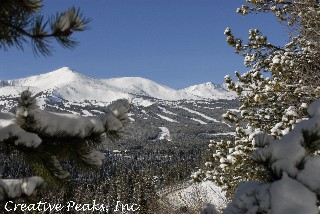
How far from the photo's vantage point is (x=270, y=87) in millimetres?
8352

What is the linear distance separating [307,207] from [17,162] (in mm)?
2670

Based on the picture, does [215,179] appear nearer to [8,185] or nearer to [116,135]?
[116,135]

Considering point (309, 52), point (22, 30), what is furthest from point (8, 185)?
point (309, 52)

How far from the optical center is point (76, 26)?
3.21 meters

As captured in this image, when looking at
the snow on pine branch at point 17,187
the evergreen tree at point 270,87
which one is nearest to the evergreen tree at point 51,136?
the snow on pine branch at point 17,187

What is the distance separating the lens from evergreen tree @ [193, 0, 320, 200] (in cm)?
805

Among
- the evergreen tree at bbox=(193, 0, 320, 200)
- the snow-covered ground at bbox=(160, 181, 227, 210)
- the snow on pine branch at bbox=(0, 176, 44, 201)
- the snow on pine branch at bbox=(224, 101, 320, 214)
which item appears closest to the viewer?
the snow on pine branch at bbox=(224, 101, 320, 214)

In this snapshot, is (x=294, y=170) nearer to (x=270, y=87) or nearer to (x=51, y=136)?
(x=51, y=136)

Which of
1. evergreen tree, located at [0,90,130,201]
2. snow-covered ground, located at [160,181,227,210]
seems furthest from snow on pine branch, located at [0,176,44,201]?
snow-covered ground, located at [160,181,227,210]

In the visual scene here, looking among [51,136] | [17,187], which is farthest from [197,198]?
[17,187]

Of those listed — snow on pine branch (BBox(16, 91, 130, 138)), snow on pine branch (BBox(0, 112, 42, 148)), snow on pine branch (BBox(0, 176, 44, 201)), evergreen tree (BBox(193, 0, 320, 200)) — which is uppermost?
evergreen tree (BBox(193, 0, 320, 200))

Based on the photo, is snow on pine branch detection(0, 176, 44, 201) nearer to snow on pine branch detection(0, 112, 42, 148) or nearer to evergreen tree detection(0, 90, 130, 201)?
evergreen tree detection(0, 90, 130, 201)

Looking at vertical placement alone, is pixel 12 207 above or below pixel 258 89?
below

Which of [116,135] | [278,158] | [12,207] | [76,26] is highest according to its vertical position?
[76,26]
